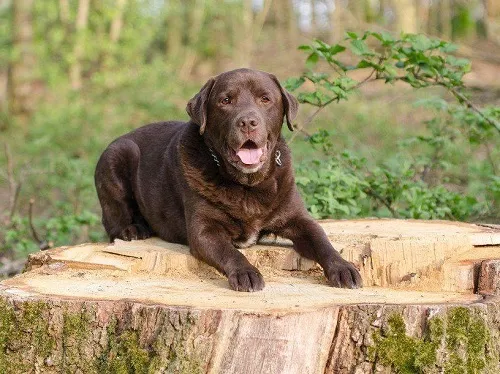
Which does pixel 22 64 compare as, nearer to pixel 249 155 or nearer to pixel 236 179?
pixel 236 179

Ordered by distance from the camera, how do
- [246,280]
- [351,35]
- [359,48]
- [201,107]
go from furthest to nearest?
1. [359,48]
2. [351,35]
3. [201,107]
4. [246,280]

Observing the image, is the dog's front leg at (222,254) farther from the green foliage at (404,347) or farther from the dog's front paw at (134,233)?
the dog's front paw at (134,233)

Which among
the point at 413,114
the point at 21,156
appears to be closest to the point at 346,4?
the point at 413,114

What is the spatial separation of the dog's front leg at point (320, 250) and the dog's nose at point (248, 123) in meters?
0.69

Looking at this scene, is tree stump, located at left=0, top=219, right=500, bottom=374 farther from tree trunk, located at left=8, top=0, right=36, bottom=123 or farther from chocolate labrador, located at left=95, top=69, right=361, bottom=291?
tree trunk, located at left=8, top=0, right=36, bottom=123

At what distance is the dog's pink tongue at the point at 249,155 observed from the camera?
4.71 metres

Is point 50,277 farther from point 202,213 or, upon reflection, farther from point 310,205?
point 310,205

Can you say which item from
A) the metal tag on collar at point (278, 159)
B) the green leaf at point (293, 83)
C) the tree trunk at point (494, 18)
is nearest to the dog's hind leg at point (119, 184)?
the green leaf at point (293, 83)

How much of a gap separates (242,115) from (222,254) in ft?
2.66

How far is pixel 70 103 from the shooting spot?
52.7 feet

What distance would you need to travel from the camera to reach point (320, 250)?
450cm

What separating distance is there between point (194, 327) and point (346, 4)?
2441cm

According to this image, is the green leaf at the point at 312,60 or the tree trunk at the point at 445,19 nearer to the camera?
the green leaf at the point at 312,60

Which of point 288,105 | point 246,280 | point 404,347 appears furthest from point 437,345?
point 288,105
